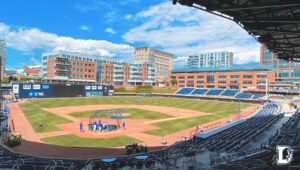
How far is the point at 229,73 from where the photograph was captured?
384 feet

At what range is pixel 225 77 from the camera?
11831 centimetres

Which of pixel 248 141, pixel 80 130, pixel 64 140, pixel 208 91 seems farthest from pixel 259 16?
pixel 208 91

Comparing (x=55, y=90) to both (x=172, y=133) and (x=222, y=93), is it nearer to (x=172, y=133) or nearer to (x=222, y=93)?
(x=172, y=133)

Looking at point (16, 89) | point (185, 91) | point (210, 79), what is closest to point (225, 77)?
point (210, 79)

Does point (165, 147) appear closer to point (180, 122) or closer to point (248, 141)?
point (248, 141)

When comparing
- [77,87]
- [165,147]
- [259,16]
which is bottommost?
[165,147]

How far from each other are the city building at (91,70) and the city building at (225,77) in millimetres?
Answer: 19759

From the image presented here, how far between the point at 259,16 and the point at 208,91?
281 feet

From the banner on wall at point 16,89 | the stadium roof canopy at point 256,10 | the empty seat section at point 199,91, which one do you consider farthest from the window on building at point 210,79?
the stadium roof canopy at point 256,10

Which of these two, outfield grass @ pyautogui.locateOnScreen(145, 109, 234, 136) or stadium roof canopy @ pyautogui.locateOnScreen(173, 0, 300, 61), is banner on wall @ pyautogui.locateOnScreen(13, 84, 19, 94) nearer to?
outfield grass @ pyautogui.locateOnScreen(145, 109, 234, 136)

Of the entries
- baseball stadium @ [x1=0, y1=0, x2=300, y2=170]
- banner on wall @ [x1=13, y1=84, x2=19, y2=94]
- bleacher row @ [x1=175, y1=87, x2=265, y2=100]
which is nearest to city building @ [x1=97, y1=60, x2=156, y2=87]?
bleacher row @ [x1=175, y1=87, x2=265, y2=100]

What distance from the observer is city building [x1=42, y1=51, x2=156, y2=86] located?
109 metres

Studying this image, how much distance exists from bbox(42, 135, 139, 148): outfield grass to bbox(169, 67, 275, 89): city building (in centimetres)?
8348

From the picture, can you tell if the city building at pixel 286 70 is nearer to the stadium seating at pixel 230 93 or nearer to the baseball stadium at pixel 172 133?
the stadium seating at pixel 230 93
